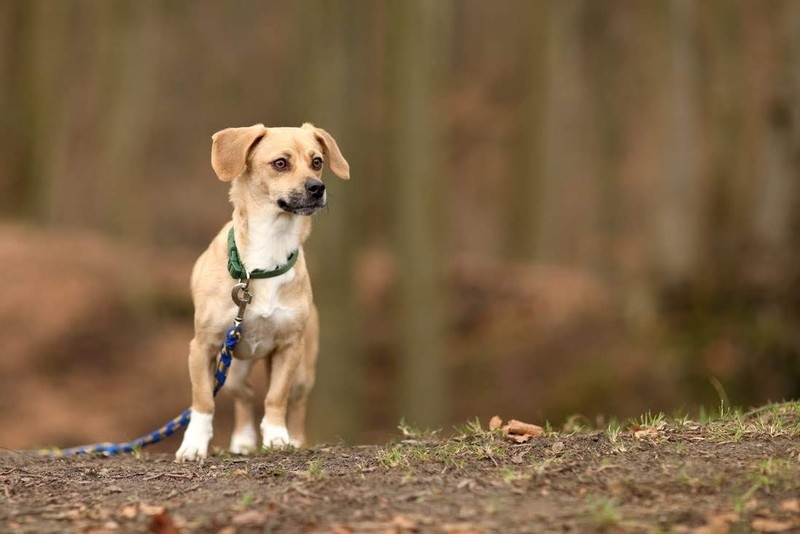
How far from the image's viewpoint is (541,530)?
4414 millimetres

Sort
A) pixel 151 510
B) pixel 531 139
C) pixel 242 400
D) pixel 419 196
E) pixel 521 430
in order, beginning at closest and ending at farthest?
pixel 151 510 < pixel 521 430 < pixel 242 400 < pixel 419 196 < pixel 531 139

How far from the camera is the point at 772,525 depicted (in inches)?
174

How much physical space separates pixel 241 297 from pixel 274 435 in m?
0.88

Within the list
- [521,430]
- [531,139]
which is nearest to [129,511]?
[521,430]

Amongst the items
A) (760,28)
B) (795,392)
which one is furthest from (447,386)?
(760,28)

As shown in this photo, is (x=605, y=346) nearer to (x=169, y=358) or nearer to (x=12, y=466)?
(x=169, y=358)

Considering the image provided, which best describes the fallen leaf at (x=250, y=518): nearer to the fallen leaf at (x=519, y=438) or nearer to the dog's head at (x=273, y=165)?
the fallen leaf at (x=519, y=438)

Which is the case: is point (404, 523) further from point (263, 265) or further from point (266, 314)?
point (263, 265)

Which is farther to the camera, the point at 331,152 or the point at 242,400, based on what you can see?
the point at 242,400

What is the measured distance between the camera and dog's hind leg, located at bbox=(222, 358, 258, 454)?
7.25m

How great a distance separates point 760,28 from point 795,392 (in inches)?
617

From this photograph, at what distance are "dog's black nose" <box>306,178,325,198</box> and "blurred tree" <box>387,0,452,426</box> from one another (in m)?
7.19

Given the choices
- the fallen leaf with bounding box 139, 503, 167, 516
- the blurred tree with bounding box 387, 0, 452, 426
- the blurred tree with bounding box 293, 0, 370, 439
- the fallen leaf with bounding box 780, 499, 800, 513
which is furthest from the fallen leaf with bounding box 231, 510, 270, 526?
the blurred tree with bounding box 387, 0, 452, 426

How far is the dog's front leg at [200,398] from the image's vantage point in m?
6.48
